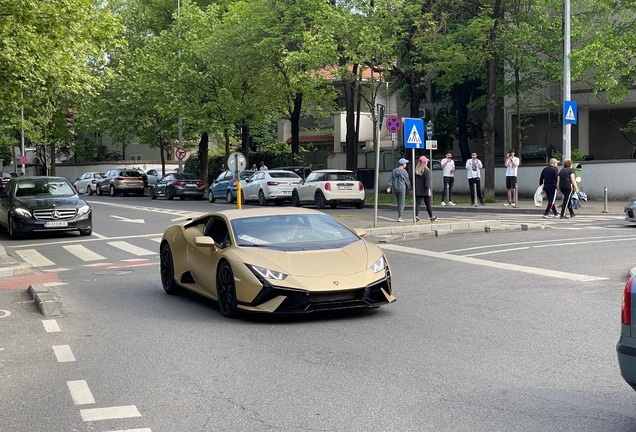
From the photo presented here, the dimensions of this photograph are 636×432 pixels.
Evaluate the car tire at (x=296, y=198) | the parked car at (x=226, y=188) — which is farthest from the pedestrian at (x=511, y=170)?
the parked car at (x=226, y=188)

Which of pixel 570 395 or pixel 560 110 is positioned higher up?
pixel 560 110

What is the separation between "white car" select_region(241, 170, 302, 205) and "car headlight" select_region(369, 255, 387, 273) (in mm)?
26777

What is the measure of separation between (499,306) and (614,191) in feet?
83.4

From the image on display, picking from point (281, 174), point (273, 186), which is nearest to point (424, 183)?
point (273, 186)

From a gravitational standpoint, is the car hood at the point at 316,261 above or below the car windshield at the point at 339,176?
below

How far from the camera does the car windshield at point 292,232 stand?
10188mm

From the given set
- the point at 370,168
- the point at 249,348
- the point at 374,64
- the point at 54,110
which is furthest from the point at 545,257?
the point at 54,110

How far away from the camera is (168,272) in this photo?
12148mm

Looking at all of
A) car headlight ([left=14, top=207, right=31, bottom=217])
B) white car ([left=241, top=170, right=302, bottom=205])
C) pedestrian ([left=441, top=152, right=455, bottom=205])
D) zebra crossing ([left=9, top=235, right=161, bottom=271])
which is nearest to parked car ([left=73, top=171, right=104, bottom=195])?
white car ([left=241, top=170, right=302, bottom=205])

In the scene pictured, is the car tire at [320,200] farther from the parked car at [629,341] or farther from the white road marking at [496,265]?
the parked car at [629,341]

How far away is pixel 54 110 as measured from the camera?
72.6m

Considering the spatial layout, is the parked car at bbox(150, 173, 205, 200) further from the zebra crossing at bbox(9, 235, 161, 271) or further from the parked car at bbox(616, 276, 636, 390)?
the parked car at bbox(616, 276, 636, 390)

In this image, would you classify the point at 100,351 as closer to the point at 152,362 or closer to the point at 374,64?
the point at 152,362

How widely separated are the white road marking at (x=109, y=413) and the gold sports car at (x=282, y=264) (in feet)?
11.0
